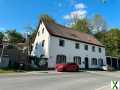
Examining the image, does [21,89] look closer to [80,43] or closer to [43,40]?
[43,40]

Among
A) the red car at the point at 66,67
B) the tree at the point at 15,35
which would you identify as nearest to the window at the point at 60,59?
the red car at the point at 66,67

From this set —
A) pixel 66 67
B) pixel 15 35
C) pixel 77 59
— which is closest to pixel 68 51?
pixel 77 59

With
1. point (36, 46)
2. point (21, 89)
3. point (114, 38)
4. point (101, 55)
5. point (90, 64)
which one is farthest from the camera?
point (114, 38)

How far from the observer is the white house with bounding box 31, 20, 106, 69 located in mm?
37219

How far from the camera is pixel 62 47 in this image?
38.8 meters

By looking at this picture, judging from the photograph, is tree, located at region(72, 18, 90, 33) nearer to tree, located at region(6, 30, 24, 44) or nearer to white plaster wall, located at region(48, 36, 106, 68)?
tree, located at region(6, 30, 24, 44)

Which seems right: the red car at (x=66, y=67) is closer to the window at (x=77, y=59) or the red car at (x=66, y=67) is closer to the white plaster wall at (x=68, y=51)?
the white plaster wall at (x=68, y=51)

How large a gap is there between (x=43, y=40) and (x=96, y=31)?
33.3 m

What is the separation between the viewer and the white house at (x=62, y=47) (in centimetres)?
3722

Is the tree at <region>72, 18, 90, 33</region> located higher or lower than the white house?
higher

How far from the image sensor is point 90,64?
45500 mm

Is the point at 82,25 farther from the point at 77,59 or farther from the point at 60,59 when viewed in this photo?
the point at 60,59

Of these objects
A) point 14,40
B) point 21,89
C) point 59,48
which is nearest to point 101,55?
point 59,48

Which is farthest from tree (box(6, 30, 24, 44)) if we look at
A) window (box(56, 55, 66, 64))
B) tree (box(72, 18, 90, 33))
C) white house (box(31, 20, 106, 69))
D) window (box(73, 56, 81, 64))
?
window (box(56, 55, 66, 64))
